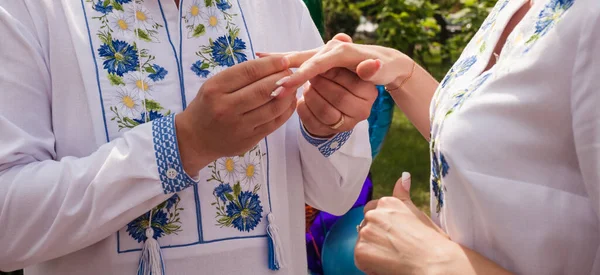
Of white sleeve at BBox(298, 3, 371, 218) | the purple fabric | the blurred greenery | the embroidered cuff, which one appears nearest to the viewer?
the embroidered cuff

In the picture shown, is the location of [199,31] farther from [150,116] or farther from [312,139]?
[312,139]

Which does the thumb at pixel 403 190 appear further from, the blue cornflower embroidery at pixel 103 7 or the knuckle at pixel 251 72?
the blue cornflower embroidery at pixel 103 7

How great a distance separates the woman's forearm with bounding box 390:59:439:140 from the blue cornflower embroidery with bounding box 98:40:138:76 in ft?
2.51

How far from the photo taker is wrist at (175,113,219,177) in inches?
55.3

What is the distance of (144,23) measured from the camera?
156 cm

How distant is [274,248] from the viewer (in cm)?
161

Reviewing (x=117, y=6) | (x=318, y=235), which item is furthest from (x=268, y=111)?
(x=318, y=235)

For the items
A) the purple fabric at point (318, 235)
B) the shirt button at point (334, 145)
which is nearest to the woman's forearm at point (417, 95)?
the shirt button at point (334, 145)

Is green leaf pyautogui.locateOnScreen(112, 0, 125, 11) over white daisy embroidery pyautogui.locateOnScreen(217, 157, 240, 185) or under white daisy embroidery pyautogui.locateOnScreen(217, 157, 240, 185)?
over

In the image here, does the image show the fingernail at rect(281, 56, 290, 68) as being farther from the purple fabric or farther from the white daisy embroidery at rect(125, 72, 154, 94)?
the purple fabric

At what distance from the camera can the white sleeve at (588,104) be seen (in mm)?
936

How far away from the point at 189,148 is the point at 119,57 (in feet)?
1.05

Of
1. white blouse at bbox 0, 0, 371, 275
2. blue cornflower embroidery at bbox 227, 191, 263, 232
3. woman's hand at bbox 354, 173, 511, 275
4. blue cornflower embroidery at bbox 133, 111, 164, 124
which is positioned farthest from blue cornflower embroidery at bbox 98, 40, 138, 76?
woman's hand at bbox 354, 173, 511, 275

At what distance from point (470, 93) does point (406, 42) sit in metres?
4.55
